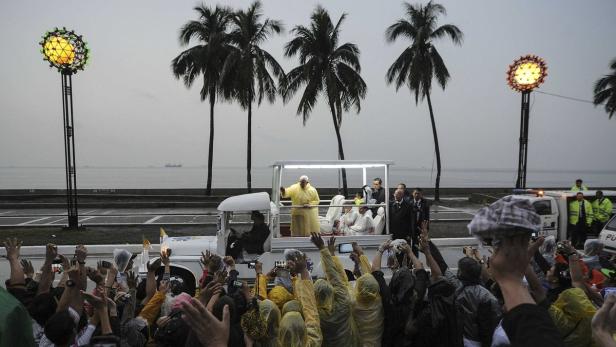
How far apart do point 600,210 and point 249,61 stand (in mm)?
20564

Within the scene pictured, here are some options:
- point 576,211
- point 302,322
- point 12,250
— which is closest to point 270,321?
point 302,322

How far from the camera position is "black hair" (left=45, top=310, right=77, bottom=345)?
2.33 meters

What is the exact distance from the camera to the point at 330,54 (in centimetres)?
2495

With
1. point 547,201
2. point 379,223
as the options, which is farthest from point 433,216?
point 379,223

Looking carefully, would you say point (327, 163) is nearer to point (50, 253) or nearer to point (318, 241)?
point (318, 241)

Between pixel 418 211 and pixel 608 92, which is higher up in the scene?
pixel 608 92

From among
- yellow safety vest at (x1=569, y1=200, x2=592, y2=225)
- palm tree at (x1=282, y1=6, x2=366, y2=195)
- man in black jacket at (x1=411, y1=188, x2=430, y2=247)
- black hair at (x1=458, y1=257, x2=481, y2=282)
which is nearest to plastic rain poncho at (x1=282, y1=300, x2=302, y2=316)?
black hair at (x1=458, y1=257, x2=481, y2=282)

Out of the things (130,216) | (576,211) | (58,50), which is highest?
(58,50)

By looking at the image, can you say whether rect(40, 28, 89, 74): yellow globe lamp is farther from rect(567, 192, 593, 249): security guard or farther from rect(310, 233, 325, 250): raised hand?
rect(567, 192, 593, 249): security guard

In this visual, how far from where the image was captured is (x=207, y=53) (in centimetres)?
2719

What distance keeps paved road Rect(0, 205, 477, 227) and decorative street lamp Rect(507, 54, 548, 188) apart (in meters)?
6.44

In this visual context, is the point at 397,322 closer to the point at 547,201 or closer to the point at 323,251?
the point at 323,251

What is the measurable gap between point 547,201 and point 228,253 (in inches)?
403

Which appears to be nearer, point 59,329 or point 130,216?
point 59,329
